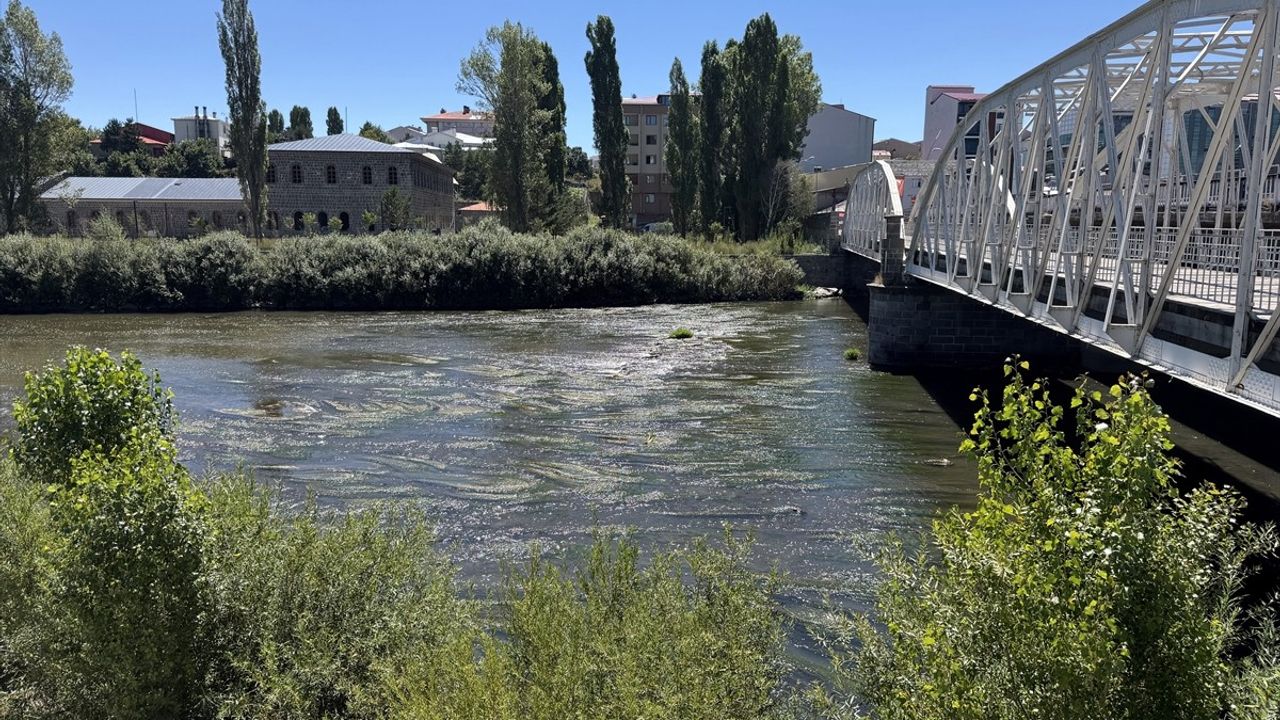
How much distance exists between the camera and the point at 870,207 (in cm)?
4216

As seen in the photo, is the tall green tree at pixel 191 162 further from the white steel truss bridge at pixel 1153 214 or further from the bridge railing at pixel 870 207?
the white steel truss bridge at pixel 1153 214

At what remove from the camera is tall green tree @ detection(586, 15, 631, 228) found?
2327 inches

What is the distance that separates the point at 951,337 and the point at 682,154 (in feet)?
131

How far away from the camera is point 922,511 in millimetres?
13008

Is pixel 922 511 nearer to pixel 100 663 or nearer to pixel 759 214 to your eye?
pixel 100 663

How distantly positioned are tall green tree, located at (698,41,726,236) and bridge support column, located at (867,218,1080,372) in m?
30.5

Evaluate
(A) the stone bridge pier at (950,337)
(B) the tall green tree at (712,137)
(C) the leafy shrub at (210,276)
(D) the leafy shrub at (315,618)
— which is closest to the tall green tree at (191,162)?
(C) the leafy shrub at (210,276)

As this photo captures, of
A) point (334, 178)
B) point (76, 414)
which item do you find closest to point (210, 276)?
point (334, 178)

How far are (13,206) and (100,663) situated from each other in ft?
196

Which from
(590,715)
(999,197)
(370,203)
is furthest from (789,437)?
(370,203)

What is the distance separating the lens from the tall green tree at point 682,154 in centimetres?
6069

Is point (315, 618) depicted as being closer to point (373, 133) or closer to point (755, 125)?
point (755, 125)

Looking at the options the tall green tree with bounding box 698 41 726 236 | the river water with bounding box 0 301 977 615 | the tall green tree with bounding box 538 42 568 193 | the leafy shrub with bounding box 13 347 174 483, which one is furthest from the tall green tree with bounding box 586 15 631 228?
the leafy shrub with bounding box 13 347 174 483

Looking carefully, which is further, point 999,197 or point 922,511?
point 999,197
